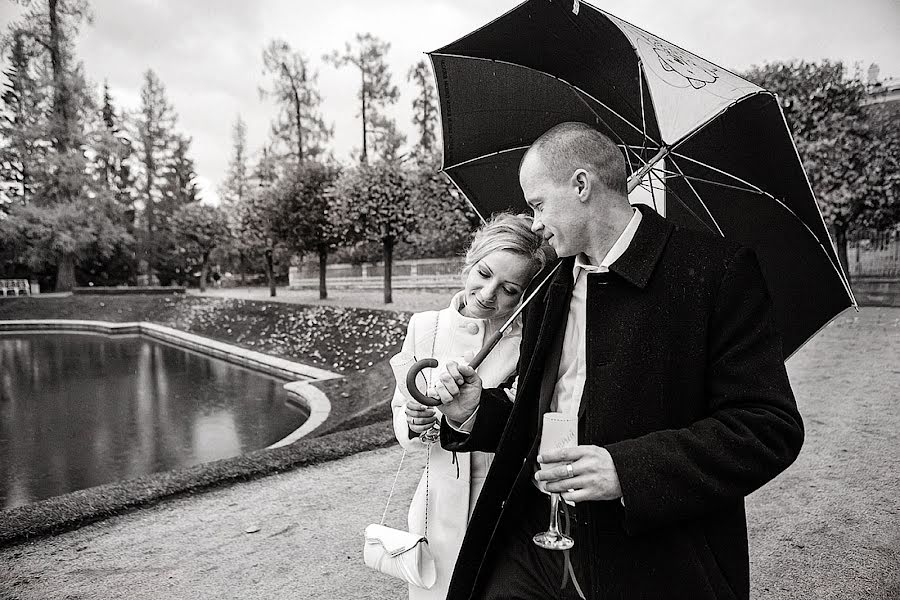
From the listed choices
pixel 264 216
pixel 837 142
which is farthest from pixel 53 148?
pixel 837 142

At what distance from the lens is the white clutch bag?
6.64 ft

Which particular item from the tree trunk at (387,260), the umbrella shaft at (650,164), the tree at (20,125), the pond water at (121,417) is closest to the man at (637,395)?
the umbrella shaft at (650,164)

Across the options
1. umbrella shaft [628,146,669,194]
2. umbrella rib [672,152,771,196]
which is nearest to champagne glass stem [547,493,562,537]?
umbrella shaft [628,146,669,194]

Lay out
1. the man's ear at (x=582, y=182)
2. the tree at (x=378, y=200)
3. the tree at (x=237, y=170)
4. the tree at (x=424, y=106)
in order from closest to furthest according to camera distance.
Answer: the man's ear at (x=582, y=182) < the tree at (x=378, y=200) < the tree at (x=424, y=106) < the tree at (x=237, y=170)

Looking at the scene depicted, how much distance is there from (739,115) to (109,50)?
30.1 m

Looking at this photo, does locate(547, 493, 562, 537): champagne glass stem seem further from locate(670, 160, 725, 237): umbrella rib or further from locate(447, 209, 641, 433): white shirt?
locate(670, 160, 725, 237): umbrella rib

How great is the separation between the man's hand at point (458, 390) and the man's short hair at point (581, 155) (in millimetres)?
551

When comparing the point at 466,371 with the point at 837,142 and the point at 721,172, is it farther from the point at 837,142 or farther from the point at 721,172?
the point at 837,142

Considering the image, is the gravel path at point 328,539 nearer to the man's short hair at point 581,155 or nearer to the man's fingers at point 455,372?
the man's fingers at point 455,372

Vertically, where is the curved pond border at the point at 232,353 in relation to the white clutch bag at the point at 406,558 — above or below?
below

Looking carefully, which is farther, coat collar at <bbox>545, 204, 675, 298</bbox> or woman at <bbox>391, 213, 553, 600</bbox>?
woman at <bbox>391, 213, 553, 600</bbox>

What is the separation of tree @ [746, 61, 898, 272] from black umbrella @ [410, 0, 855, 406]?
45.1ft

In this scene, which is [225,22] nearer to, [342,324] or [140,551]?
[342,324]

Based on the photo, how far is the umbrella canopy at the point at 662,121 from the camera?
209 centimetres
